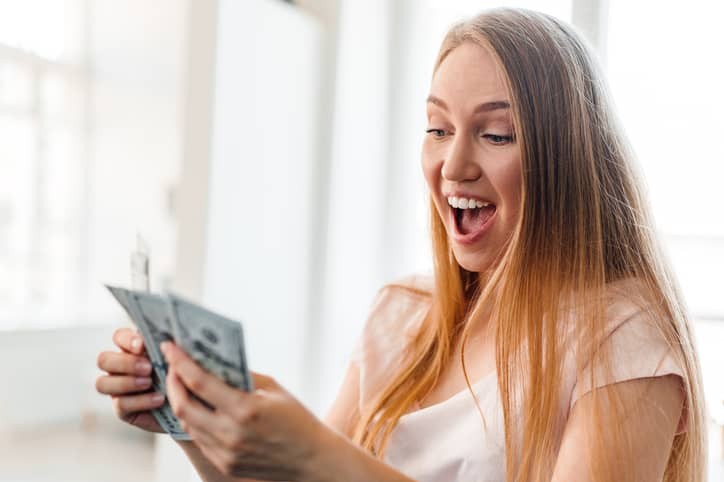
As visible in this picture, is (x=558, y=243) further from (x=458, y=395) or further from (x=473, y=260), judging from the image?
(x=458, y=395)

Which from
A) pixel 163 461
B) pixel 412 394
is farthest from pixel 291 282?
pixel 412 394

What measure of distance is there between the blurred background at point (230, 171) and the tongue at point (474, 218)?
829mm

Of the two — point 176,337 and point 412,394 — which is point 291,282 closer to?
point 412,394

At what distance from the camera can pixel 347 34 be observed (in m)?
2.40

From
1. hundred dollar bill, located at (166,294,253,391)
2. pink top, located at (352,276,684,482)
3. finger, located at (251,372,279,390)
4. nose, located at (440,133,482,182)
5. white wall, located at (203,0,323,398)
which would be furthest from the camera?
white wall, located at (203,0,323,398)

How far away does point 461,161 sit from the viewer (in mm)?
1159

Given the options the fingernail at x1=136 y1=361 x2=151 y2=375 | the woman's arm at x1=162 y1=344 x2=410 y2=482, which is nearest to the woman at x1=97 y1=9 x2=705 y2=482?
the fingernail at x1=136 y1=361 x2=151 y2=375

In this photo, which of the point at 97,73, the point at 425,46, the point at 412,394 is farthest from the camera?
the point at 425,46

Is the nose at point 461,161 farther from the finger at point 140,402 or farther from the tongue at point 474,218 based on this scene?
the finger at point 140,402

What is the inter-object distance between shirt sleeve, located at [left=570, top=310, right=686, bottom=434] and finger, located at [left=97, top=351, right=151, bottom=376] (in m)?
0.56

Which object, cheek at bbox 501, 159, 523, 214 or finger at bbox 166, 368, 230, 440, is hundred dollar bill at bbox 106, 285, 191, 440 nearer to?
finger at bbox 166, 368, 230, 440

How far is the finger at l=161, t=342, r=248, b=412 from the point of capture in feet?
2.52

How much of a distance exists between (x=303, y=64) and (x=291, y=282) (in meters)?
0.62

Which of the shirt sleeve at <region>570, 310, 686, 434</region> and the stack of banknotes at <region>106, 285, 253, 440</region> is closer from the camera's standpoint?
the stack of banknotes at <region>106, 285, 253, 440</region>
